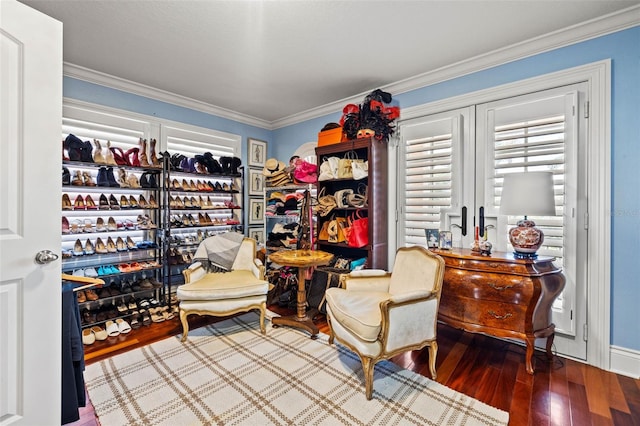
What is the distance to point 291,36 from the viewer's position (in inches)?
95.5

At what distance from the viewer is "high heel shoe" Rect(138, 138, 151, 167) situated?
129 inches

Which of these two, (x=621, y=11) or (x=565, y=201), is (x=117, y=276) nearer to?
(x=565, y=201)

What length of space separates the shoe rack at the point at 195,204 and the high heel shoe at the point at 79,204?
2.44 feet

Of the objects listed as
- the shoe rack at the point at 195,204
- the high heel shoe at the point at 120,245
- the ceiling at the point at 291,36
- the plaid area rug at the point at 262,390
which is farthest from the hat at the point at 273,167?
the plaid area rug at the point at 262,390

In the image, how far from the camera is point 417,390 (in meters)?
1.96

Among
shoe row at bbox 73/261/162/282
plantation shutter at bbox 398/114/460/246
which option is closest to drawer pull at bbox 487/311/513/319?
plantation shutter at bbox 398/114/460/246

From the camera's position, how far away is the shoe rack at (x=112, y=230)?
2859 millimetres

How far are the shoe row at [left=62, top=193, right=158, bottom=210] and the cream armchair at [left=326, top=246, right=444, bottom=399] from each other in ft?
7.77

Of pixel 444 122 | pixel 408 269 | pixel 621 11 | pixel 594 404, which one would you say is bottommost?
pixel 594 404

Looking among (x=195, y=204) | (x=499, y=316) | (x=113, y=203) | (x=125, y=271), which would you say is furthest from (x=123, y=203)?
(x=499, y=316)

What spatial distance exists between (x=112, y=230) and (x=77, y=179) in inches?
23.1

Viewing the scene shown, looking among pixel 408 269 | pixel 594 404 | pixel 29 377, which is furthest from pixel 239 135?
pixel 594 404

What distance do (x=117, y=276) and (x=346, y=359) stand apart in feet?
8.59

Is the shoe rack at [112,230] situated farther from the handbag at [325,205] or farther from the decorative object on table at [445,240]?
the decorative object on table at [445,240]
